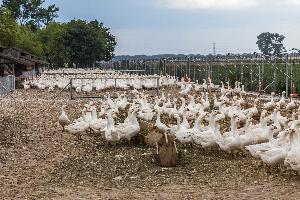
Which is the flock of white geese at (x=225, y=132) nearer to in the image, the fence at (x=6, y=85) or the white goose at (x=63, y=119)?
the white goose at (x=63, y=119)

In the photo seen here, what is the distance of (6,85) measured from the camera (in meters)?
38.5

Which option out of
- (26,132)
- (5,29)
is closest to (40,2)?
(5,29)

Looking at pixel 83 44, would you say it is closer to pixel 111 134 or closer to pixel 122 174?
pixel 111 134

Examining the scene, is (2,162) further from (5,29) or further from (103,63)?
(103,63)

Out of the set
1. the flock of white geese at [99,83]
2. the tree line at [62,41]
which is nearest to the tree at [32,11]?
the tree line at [62,41]

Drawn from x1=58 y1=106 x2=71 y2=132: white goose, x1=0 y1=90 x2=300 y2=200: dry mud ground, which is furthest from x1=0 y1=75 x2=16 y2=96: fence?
x1=0 y1=90 x2=300 y2=200: dry mud ground

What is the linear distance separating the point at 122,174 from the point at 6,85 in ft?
88.7

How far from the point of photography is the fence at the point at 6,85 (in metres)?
36.8

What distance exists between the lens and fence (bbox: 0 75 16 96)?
121ft

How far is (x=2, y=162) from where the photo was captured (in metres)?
14.1

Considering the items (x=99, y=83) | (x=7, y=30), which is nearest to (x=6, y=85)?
(x=99, y=83)

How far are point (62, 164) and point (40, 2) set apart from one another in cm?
9587

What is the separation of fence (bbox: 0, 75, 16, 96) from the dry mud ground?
1964cm

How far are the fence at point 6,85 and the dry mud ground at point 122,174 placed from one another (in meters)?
19.6
